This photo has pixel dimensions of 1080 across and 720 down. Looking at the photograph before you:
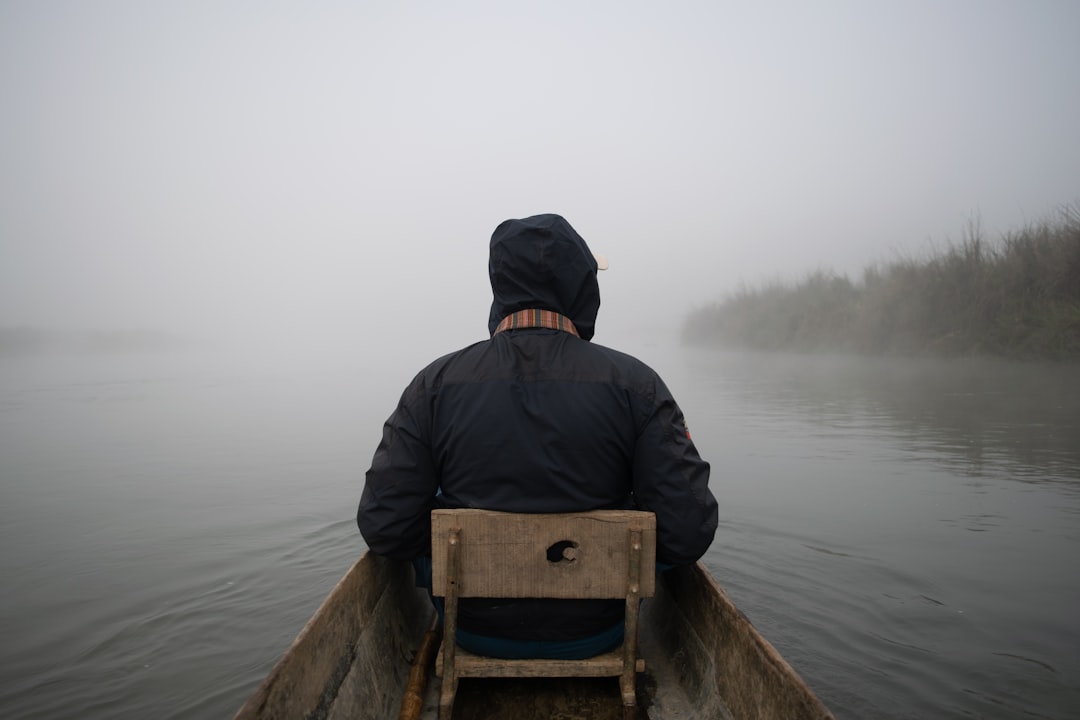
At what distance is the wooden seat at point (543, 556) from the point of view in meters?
2.40

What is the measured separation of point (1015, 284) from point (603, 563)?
2244 cm

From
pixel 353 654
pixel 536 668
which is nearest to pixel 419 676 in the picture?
pixel 353 654

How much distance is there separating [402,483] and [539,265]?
115 cm

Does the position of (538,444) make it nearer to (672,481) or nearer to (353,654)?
(672,481)

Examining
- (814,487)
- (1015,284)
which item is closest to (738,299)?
(1015,284)

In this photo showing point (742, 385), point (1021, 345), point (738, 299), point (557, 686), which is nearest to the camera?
point (557, 686)

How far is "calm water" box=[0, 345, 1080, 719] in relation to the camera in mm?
3775

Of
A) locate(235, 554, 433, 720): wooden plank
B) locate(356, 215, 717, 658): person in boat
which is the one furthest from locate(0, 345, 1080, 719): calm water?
locate(356, 215, 717, 658): person in boat

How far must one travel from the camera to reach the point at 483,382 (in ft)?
8.25

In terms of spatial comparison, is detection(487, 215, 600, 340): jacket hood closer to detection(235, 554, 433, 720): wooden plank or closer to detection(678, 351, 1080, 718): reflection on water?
detection(235, 554, 433, 720): wooden plank

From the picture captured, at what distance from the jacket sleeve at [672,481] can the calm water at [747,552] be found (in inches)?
71.1

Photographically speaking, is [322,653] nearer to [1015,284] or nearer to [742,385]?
[742,385]

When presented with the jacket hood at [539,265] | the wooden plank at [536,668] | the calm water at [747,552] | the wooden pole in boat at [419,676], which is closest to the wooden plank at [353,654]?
the wooden pole in boat at [419,676]

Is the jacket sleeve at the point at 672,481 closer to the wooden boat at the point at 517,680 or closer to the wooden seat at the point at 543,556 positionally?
the wooden seat at the point at 543,556
